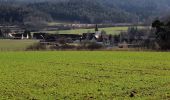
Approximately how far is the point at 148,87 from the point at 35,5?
149 meters

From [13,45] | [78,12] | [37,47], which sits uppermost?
[78,12]

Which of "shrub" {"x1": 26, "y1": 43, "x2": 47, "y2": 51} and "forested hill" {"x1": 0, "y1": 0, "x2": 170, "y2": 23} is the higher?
"forested hill" {"x1": 0, "y1": 0, "x2": 170, "y2": 23}

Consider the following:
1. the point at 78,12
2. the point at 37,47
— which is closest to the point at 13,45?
the point at 37,47

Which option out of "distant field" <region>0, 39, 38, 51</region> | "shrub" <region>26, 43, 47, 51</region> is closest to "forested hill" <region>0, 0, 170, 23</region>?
"distant field" <region>0, 39, 38, 51</region>

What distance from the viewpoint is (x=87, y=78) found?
69.8 ft

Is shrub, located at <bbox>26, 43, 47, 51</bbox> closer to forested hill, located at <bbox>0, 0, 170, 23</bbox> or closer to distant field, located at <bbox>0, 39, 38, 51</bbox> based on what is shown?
distant field, located at <bbox>0, 39, 38, 51</bbox>

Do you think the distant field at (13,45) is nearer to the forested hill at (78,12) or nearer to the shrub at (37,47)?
the shrub at (37,47)

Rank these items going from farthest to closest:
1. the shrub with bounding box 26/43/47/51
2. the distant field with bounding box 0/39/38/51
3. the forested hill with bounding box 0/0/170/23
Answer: the forested hill with bounding box 0/0/170/23 < the shrub with bounding box 26/43/47/51 < the distant field with bounding box 0/39/38/51

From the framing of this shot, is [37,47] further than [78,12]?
No

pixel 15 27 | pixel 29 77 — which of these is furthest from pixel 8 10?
pixel 29 77

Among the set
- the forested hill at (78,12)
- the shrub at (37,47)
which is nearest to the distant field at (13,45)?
the shrub at (37,47)

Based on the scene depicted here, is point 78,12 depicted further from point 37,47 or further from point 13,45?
point 37,47

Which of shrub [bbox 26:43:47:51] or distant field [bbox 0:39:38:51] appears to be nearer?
distant field [bbox 0:39:38:51]

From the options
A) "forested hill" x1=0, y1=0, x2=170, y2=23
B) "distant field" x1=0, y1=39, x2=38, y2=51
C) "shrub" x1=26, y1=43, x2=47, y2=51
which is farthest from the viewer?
"forested hill" x1=0, y1=0, x2=170, y2=23
